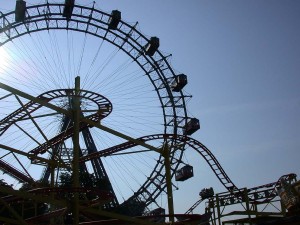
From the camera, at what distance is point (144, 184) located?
32.6 metres

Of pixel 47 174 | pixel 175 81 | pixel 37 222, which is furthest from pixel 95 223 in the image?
pixel 175 81

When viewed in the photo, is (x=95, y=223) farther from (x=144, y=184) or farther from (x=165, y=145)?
(x=144, y=184)

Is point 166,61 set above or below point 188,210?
above

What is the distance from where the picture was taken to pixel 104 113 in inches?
764

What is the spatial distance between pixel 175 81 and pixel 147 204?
1052 centimetres

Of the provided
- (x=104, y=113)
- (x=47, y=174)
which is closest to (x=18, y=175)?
(x=104, y=113)

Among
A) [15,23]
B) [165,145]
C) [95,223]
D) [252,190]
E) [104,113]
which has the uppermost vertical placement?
[15,23]

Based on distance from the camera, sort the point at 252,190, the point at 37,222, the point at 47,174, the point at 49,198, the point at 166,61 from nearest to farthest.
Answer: the point at 49,198, the point at 37,222, the point at 252,190, the point at 47,174, the point at 166,61

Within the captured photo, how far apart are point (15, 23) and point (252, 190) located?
20.2 metres

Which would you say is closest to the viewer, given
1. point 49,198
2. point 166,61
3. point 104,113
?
point 49,198

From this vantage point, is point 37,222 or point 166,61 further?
point 166,61

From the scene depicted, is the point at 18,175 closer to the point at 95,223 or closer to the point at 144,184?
the point at 95,223

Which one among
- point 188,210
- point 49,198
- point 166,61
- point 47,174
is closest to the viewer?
point 49,198

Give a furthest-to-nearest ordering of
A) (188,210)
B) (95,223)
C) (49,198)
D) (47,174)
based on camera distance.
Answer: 1. (47,174)
2. (188,210)
3. (95,223)
4. (49,198)
